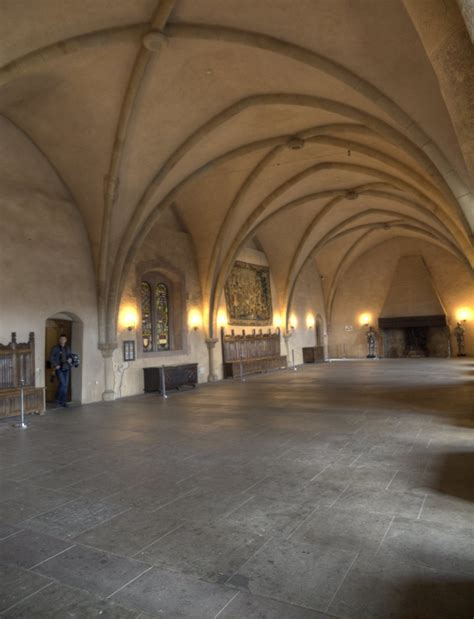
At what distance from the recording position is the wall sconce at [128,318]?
1295 centimetres

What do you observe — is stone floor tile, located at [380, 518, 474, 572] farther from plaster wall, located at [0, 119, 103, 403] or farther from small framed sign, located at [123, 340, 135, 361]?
small framed sign, located at [123, 340, 135, 361]

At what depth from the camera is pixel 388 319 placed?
85.2ft

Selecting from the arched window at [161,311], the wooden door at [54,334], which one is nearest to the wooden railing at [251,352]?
the arched window at [161,311]

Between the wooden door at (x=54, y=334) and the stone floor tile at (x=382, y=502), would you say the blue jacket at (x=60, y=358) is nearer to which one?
the wooden door at (x=54, y=334)

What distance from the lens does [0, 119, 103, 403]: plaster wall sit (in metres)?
10.0

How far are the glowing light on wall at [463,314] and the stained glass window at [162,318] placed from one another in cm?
1781

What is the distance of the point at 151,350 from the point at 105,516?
35.8 feet

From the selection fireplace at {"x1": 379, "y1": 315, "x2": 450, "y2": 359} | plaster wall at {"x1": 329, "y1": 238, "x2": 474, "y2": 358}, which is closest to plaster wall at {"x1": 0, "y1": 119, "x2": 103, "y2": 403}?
fireplace at {"x1": 379, "y1": 315, "x2": 450, "y2": 359}

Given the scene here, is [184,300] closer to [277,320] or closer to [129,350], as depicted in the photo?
[129,350]

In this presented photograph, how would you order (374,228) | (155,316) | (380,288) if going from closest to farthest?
1. (155,316)
2. (374,228)
3. (380,288)

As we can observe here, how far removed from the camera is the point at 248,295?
19828 millimetres

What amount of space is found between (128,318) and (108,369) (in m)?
1.67

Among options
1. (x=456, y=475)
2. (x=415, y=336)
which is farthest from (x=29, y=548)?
(x=415, y=336)

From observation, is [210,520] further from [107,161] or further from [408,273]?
[408,273]
